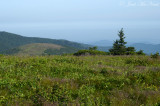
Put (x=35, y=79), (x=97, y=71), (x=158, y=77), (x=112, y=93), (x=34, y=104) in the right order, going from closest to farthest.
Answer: (x=34, y=104) < (x=112, y=93) < (x=35, y=79) < (x=158, y=77) < (x=97, y=71)

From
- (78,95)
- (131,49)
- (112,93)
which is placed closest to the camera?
(78,95)

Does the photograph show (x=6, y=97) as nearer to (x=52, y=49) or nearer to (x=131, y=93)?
(x=131, y=93)

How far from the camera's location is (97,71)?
31.9ft

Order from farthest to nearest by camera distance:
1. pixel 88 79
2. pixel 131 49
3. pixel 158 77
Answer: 1. pixel 131 49
2. pixel 158 77
3. pixel 88 79

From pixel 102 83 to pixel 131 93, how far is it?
4.98ft

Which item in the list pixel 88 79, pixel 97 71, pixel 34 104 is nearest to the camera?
pixel 34 104

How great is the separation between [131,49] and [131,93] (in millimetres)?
34196

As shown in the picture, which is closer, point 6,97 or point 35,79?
point 6,97

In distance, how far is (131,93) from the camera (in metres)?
6.12

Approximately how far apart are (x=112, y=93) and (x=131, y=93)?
712 millimetres

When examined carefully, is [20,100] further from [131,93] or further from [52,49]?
[52,49]

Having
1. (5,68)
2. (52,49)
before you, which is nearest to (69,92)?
(5,68)

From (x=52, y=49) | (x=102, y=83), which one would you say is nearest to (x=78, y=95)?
(x=102, y=83)

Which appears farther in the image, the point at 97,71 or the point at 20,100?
the point at 97,71
